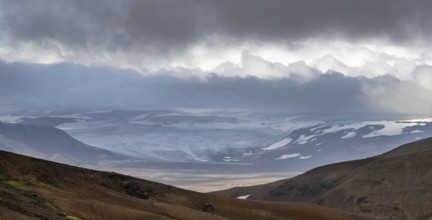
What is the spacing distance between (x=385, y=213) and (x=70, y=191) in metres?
116

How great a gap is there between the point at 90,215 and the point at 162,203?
69.4 ft

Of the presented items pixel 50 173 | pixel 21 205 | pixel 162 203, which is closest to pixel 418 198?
pixel 162 203

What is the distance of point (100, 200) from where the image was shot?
84.7 meters

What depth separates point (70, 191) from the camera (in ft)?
285

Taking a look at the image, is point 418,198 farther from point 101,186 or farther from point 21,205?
point 21,205

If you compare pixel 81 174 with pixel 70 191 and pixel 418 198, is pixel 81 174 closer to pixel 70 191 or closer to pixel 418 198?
pixel 70 191

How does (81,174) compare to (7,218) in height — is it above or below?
above

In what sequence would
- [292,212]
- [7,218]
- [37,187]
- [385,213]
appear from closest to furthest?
[7,218] → [37,187] → [292,212] → [385,213]

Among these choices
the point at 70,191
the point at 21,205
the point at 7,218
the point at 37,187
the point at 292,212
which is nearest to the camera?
the point at 7,218

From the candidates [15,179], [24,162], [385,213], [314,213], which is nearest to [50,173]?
[24,162]

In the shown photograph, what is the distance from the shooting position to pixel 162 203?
94562mm

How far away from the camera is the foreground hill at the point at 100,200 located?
70.2m

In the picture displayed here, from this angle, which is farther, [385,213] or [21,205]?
[385,213]

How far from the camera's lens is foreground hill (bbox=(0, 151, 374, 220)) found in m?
70.2
